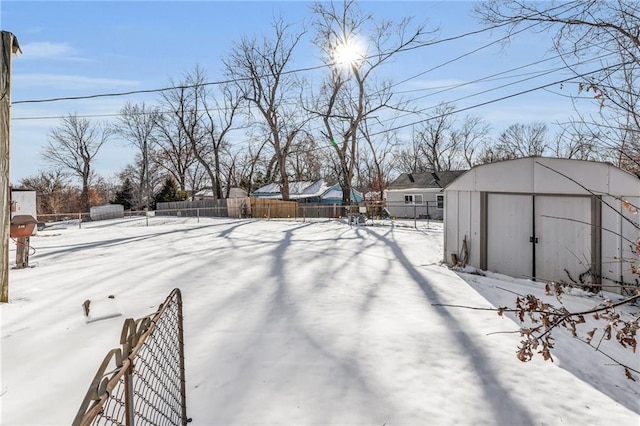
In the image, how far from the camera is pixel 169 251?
330 inches

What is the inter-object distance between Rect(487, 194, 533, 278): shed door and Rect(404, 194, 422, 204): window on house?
60.4ft

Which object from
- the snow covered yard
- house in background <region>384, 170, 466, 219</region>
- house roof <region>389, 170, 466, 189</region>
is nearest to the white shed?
the snow covered yard

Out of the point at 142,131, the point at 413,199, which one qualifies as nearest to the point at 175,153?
the point at 142,131

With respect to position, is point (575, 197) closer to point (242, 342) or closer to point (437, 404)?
point (437, 404)

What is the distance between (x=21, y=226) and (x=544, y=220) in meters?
9.38

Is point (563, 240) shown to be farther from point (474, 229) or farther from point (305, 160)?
point (305, 160)

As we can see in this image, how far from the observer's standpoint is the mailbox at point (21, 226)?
5.66 m

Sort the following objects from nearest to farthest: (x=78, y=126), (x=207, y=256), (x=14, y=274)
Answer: (x=14, y=274)
(x=207, y=256)
(x=78, y=126)

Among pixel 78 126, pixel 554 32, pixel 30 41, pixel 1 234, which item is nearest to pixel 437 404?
pixel 554 32

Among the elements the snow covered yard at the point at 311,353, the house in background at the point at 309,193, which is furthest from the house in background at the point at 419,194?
the snow covered yard at the point at 311,353

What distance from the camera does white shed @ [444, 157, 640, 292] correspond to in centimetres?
571

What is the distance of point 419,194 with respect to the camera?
84.6 ft

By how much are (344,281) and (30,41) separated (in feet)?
37.0

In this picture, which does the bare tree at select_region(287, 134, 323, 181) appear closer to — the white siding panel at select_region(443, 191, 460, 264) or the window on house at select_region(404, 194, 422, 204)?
the window on house at select_region(404, 194, 422, 204)
